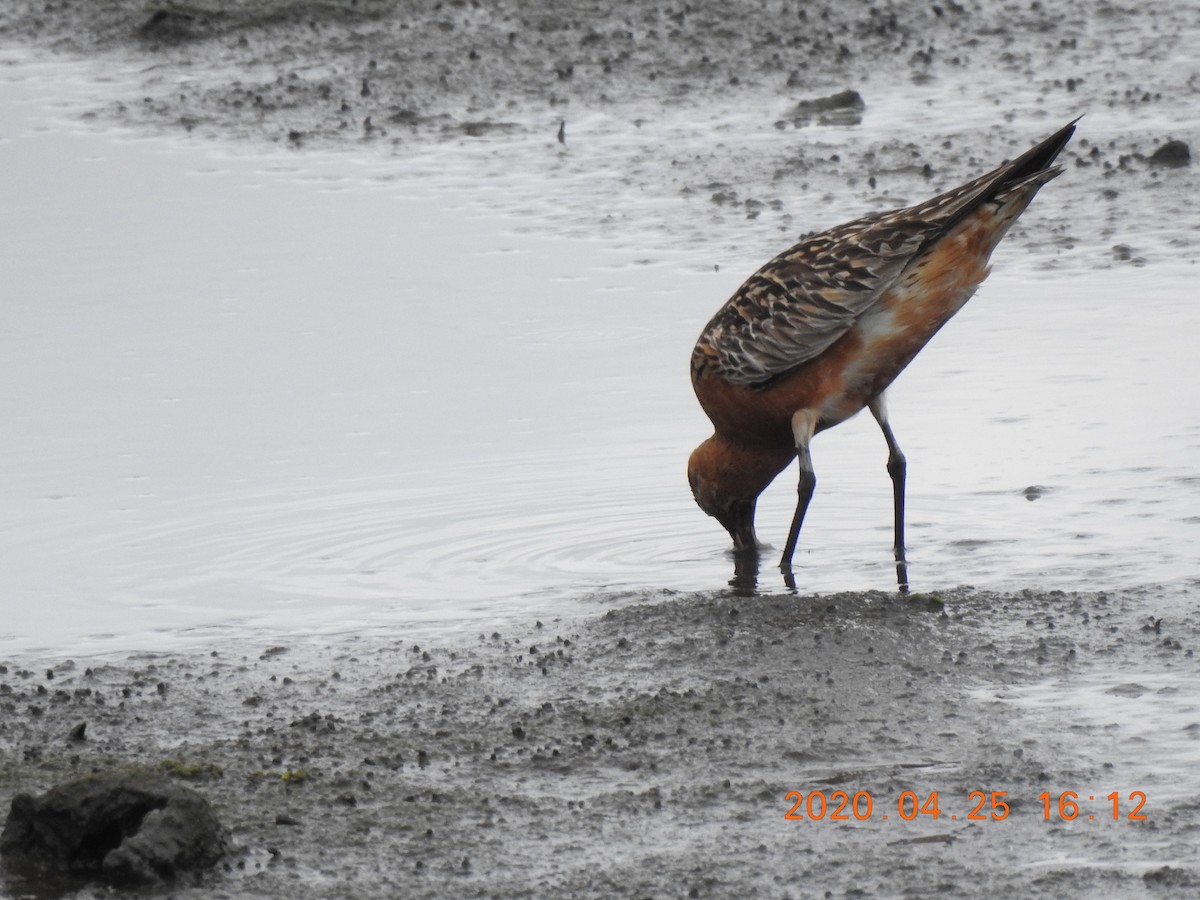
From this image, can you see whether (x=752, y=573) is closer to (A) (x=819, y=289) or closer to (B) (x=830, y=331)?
(B) (x=830, y=331)

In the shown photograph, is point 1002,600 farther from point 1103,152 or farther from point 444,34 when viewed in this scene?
point 444,34

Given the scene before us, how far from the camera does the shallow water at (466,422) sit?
24.5 ft

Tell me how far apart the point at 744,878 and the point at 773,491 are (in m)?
4.21

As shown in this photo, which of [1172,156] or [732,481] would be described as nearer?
[732,481]

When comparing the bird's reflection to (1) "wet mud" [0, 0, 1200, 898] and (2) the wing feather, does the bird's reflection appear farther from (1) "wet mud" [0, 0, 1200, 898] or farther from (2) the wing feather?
(2) the wing feather

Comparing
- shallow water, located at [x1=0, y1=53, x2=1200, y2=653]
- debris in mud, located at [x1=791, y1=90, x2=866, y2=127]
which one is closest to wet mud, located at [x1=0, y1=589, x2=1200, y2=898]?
shallow water, located at [x1=0, y1=53, x2=1200, y2=653]

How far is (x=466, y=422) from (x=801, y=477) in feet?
6.29

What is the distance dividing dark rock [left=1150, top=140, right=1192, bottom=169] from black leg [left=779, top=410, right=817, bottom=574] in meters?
5.32

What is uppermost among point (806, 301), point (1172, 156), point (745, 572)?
point (806, 301)

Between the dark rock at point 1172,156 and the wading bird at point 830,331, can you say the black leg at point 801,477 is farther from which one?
the dark rock at point 1172,156

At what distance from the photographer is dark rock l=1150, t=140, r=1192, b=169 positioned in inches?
485
